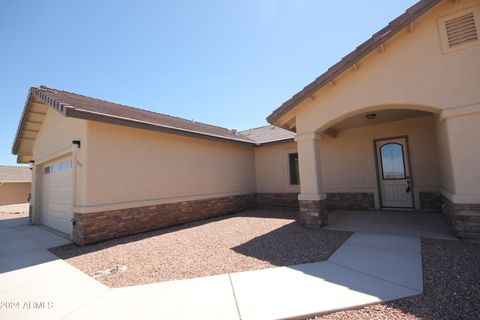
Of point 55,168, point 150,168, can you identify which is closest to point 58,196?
point 55,168

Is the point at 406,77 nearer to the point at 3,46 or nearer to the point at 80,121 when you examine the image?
the point at 80,121

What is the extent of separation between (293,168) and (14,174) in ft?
113

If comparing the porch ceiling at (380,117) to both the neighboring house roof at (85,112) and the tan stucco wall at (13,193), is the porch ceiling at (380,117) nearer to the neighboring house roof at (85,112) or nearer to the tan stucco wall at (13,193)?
the neighboring house roof at (85,112)

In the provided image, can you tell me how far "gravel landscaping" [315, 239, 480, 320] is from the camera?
8.72 ft

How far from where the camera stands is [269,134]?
1444 centimetres

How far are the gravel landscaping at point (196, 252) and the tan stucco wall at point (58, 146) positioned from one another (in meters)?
2.03

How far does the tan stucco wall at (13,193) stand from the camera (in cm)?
2561

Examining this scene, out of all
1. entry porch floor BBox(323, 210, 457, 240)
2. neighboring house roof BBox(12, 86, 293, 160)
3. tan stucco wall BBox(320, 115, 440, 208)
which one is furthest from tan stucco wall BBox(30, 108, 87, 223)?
tan stucco wall BBox(320, 115, 440, 208)

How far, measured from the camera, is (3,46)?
7953 millimetres

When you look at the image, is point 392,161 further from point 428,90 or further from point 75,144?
point 75,144

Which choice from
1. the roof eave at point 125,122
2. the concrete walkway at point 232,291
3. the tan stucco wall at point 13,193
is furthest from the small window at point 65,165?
the tan stucco wall at point 13,193

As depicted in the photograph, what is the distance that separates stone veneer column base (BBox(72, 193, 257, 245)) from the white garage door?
4.41 feet

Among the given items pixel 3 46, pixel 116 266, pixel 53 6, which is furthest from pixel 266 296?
pixel 3 46

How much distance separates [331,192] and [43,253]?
10.8m
